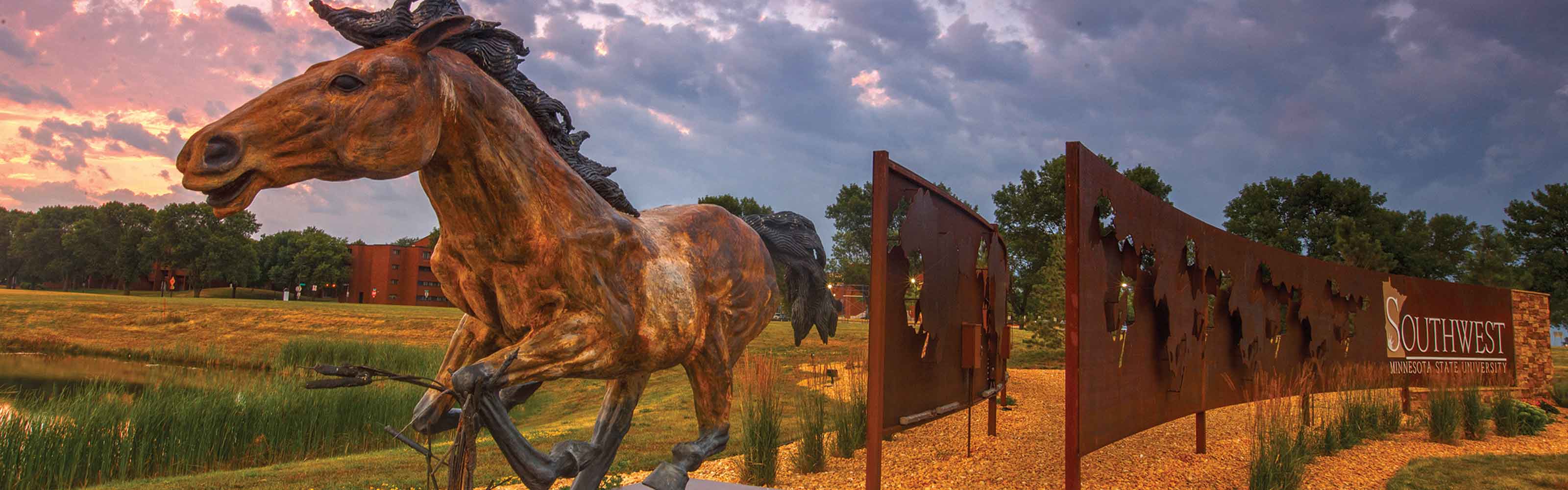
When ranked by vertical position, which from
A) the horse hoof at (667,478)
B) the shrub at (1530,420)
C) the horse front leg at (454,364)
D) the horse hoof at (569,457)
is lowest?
the shrub at (1530,420)

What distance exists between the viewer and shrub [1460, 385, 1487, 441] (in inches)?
366

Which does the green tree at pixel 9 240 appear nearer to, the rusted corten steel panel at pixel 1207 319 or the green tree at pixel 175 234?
the green tree at pixel 175 234

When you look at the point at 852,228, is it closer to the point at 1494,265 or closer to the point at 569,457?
the point at 1494,265

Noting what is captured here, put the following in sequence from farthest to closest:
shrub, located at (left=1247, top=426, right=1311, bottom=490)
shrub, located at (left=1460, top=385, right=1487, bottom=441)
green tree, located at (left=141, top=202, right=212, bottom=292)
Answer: green tree, located at (left=141, top=202, right=212, bottom=292)
shrub, located at (left=1460, top=385, right=1487, bottom=441)
shrub, located at (left=1247, top=426, right=1311, bottom=490)

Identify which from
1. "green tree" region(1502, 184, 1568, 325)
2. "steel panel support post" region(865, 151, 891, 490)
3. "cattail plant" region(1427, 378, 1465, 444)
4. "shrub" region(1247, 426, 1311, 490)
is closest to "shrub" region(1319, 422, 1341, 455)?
"cattail plant" region(1427, 378, 1465, 444)

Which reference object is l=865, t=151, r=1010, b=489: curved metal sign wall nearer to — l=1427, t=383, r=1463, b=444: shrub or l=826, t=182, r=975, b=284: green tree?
l=1427, t=383, r=1463, b=444: shrub

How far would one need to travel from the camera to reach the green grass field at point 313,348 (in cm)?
647

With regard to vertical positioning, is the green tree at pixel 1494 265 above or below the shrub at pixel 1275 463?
above

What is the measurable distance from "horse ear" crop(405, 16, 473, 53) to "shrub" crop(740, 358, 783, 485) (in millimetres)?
4751

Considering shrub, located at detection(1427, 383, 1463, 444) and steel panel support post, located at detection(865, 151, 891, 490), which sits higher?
steel panel support post, located at detection(865, 151, 891, 490)

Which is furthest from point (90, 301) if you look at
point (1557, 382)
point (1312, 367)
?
point (1557, 382)

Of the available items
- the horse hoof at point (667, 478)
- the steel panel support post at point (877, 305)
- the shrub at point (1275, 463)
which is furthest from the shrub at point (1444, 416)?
the horse hoof at point (667, 478)

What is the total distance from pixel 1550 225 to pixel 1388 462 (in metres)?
25.6

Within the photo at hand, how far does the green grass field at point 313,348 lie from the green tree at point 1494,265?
15671 millimetres
